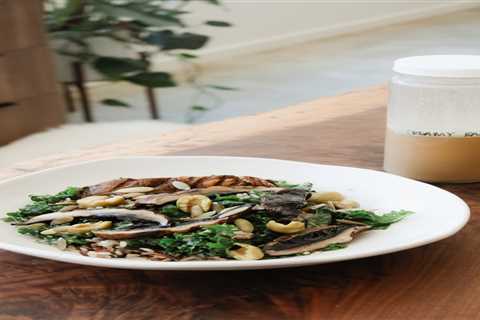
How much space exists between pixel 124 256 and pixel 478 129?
1.20 ft

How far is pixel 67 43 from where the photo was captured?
1.94 metres

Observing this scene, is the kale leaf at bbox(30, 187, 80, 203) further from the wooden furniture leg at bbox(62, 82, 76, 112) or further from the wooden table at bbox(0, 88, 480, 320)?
the wooden furniture leg at bbox(62, 82, 76, 112)

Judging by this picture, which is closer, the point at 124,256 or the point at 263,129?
the point at 124,256

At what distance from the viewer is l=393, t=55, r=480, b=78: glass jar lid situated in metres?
0.72

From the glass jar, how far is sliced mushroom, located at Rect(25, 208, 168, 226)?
29 cm

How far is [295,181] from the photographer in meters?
0.71

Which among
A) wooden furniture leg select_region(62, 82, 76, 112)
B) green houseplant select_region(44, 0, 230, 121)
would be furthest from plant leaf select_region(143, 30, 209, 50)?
wooden furniture leg select_region(62, 82, 76, 112)

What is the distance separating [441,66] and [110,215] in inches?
12.9

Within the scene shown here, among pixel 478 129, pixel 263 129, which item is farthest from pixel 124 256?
pixel 263 129

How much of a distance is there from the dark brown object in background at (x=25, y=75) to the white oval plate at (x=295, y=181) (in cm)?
82

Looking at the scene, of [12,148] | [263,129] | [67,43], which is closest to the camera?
[263,129]

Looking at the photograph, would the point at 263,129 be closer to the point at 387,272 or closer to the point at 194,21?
the point at 387,272

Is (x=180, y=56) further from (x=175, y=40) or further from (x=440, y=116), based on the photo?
(x=440, y=116)

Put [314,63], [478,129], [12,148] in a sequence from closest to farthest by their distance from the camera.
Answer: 1. [478,129]
2. [12,148]
3. [314,63]
